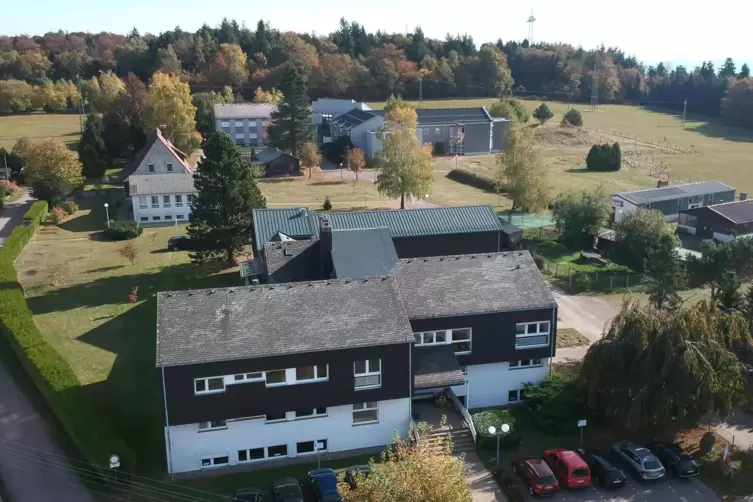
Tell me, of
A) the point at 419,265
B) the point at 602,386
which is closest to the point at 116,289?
the point at 419,265

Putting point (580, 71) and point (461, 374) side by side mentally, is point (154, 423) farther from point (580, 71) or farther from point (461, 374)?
point (580, 71)

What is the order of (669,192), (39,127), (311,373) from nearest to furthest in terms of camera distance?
(311,373), (669,192), (39,127)

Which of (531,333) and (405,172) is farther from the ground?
(405,172)

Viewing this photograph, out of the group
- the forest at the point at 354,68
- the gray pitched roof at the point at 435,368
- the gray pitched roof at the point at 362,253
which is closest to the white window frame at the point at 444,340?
the gray pitched roof at the point at 435,368

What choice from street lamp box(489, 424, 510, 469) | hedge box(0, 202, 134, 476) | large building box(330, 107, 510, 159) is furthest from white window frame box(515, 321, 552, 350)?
large building box(330, 107, 510, 159)

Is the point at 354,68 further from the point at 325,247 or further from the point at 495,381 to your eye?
the point at 495,381

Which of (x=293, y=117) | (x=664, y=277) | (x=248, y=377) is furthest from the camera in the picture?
(x=293, y=117)

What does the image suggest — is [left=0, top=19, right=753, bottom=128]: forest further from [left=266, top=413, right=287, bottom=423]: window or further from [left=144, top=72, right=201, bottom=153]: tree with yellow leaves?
[left=266, top=413, right=287, bottom=423]: window

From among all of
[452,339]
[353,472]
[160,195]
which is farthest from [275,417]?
[160,195]
